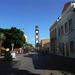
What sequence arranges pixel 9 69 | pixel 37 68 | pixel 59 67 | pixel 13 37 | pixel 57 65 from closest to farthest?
1. pixel 9 69
2. pixel 37 68
3. pixel 59 67
4. pixel 57 65
5. pixel 13 37

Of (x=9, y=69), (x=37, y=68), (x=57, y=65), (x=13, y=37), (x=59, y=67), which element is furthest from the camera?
(x=13, y=37)

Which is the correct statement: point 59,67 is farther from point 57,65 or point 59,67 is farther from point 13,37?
point 13,37

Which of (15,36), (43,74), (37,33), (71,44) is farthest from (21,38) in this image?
(37,33)

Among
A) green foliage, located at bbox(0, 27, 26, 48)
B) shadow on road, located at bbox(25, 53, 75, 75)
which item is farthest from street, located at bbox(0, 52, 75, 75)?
green foliage, located at bbox(0, 27, 26, 48)

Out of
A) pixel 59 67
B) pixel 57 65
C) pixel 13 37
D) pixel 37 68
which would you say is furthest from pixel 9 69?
pixel 13 37

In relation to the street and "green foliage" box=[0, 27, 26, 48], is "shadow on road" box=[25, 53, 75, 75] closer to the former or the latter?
the street

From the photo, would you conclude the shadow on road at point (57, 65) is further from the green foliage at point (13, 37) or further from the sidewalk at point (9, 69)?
the green foliage at point (13, 37)

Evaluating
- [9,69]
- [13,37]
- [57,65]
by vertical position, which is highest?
[13,37]

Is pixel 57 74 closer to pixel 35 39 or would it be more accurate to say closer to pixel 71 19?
pixel 71 19

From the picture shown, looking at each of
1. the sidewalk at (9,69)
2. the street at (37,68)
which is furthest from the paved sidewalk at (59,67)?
the sidewalk at (9,69)

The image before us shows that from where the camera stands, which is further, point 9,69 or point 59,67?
point 59,67

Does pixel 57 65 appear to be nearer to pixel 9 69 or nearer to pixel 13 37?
pixel 9 69

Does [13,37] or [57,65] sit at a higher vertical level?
[13,37]

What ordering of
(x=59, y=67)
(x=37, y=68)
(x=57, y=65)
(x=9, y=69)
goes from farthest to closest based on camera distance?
1. (x=57, y=65)
2. (x=59, y=67)
3. (x=37, y=68)
4. (x=9, y=69)
